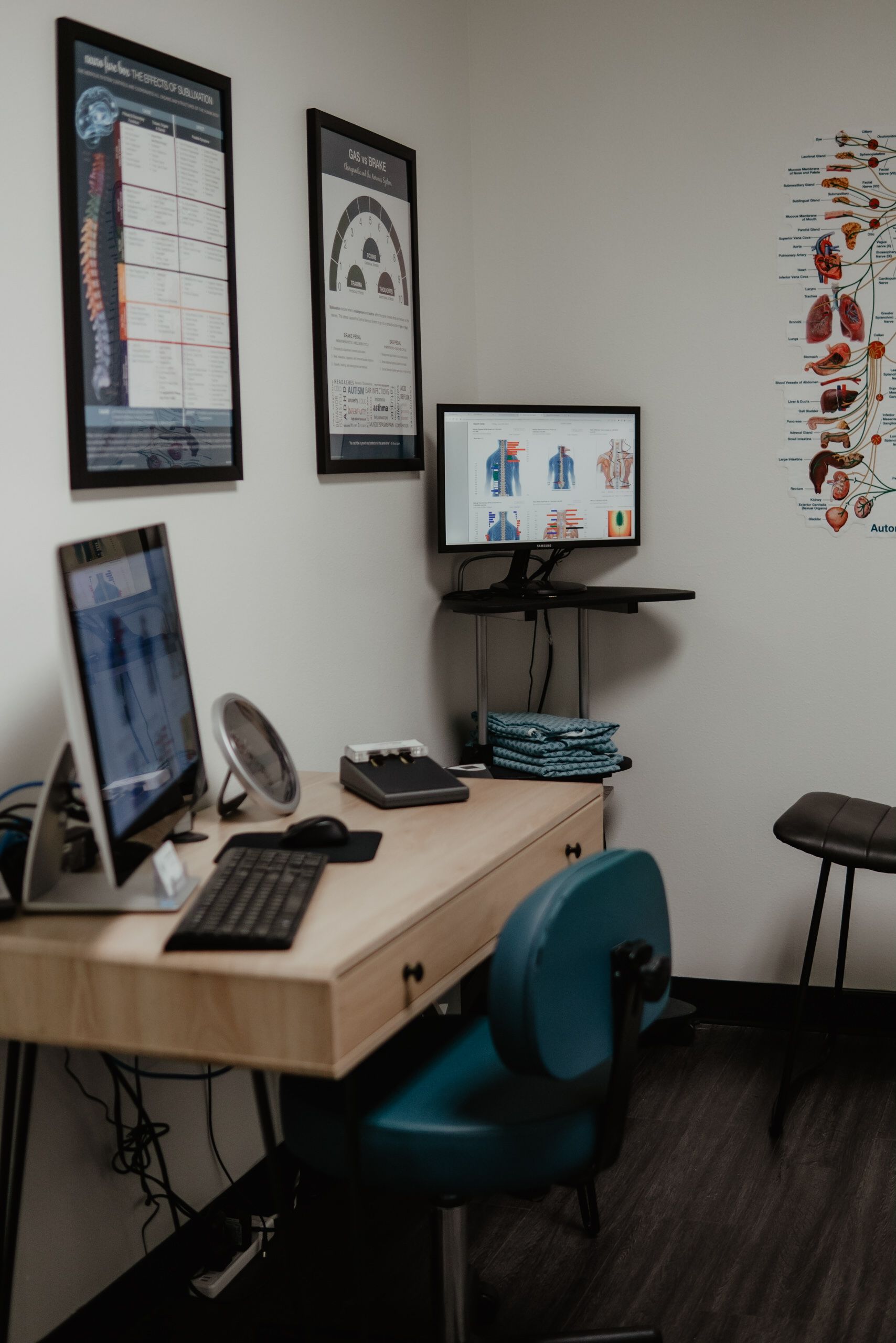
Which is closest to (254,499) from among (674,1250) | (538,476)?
(538,476)

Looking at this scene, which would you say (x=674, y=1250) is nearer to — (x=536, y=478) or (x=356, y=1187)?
(x=356, y=1187)

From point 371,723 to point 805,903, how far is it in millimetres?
1269

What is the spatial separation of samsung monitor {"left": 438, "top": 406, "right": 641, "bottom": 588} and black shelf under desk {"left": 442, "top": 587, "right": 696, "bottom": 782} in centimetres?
12

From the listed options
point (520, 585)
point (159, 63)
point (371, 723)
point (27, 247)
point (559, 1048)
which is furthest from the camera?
point (520, 585)

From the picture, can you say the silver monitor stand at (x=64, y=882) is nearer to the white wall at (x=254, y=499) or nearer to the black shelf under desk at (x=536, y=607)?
the white wall at (x=254, y=499)

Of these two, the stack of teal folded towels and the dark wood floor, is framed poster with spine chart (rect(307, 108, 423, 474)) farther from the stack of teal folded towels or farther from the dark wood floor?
the dark wood floor

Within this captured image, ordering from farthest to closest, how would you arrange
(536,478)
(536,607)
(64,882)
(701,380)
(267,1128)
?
1. (701,380)
2. (536,478)
3. (536,607)
4. (64,882)
5. (267,1128)

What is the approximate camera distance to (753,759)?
321 centimetres

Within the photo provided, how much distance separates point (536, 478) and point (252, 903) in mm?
1713

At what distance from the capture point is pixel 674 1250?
223 cm

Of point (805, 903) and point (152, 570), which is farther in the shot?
point (805, 903)

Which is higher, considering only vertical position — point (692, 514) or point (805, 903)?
point (692, 514)

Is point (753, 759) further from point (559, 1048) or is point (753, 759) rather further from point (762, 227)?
point (559, 1048)

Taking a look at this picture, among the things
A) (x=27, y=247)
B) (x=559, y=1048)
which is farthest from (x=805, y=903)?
(x=27, y=247)
